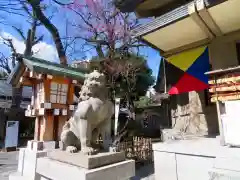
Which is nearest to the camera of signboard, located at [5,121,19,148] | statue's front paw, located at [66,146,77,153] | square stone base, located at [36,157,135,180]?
square stone base, located at [36,157,135,180]

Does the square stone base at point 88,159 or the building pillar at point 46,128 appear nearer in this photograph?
the square stone base at point 88,159

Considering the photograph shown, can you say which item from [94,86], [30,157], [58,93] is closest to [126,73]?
[58,93]

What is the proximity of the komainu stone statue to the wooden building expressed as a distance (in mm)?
1830

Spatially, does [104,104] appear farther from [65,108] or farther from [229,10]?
[229,10]

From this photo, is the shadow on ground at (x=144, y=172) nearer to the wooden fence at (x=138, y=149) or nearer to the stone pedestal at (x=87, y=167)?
the wooden fence at (x=138, y=149)

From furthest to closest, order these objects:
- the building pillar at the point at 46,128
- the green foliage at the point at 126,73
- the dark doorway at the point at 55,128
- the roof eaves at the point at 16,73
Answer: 1. the green foliage at the point at 126,73
2. the roof eaves at the point at 16,73
3. the dark doorway at the point at 55,128
4. the building pillar at the point at 46,128

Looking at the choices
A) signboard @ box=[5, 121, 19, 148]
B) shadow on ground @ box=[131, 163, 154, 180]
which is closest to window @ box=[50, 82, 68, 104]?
shadow on ground @ box=[131, 163, 154, 180]

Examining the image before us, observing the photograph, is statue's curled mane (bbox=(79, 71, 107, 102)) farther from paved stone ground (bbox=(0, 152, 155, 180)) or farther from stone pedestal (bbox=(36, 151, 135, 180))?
paved stone ground (bbox=(0, 152, 155, 180))

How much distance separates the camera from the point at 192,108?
617 centimetres

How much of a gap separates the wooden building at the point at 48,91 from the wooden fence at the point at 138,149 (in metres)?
3.53

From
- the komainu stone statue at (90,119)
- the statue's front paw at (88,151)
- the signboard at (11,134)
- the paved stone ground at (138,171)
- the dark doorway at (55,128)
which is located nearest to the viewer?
the statue's front paw at (88,151)

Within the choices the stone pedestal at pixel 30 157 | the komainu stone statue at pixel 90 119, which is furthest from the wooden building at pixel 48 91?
the komainu stone statue at pixel 90 119

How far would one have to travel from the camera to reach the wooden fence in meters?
7.48

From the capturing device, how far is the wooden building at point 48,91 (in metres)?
4.43
